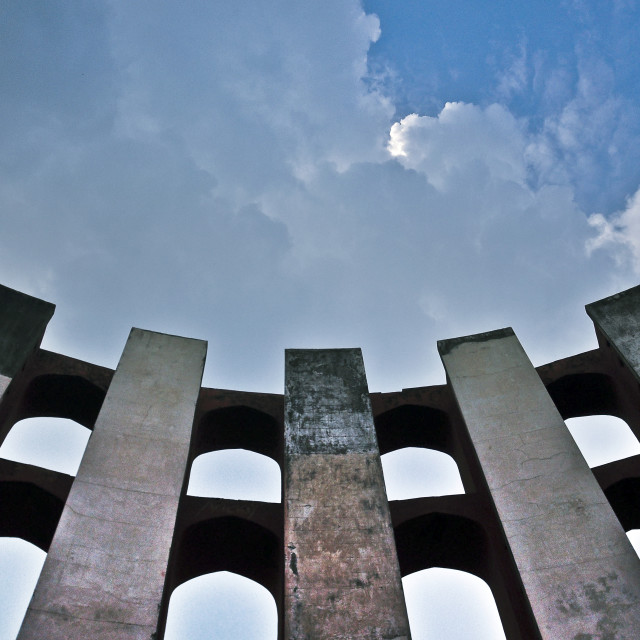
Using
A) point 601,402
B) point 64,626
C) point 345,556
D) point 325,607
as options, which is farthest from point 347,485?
point 601,402

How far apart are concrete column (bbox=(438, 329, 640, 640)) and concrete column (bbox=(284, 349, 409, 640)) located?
8.17 feet

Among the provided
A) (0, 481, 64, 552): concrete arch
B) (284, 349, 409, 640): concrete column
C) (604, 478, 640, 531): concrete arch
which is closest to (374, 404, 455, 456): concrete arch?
(284, 349, 409, 640): concrete column

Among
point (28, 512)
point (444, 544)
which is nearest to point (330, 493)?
point (444, 544)

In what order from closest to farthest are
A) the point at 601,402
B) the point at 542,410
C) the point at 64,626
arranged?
the point at 64,626 < the point at 542,410 < the point at 601,402

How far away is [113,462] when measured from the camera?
44.5 ft

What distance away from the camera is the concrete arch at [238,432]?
17.0m

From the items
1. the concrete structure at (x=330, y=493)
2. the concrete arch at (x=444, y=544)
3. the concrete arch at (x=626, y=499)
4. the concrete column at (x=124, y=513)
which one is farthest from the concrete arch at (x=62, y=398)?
the concrete arch at (x=626, y=499)

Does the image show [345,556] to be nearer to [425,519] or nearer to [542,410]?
[425,519]

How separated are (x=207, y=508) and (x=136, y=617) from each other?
125 inches

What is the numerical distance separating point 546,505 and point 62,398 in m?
12.7

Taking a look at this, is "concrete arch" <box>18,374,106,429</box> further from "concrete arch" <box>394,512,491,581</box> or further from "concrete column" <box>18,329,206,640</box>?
"concrete arch" <box>394,512,491,581</box>

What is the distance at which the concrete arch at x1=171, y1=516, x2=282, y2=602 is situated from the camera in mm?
14078

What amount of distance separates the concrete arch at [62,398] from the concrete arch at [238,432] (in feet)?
9.57

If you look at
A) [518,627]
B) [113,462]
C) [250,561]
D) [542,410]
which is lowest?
[518,627]
